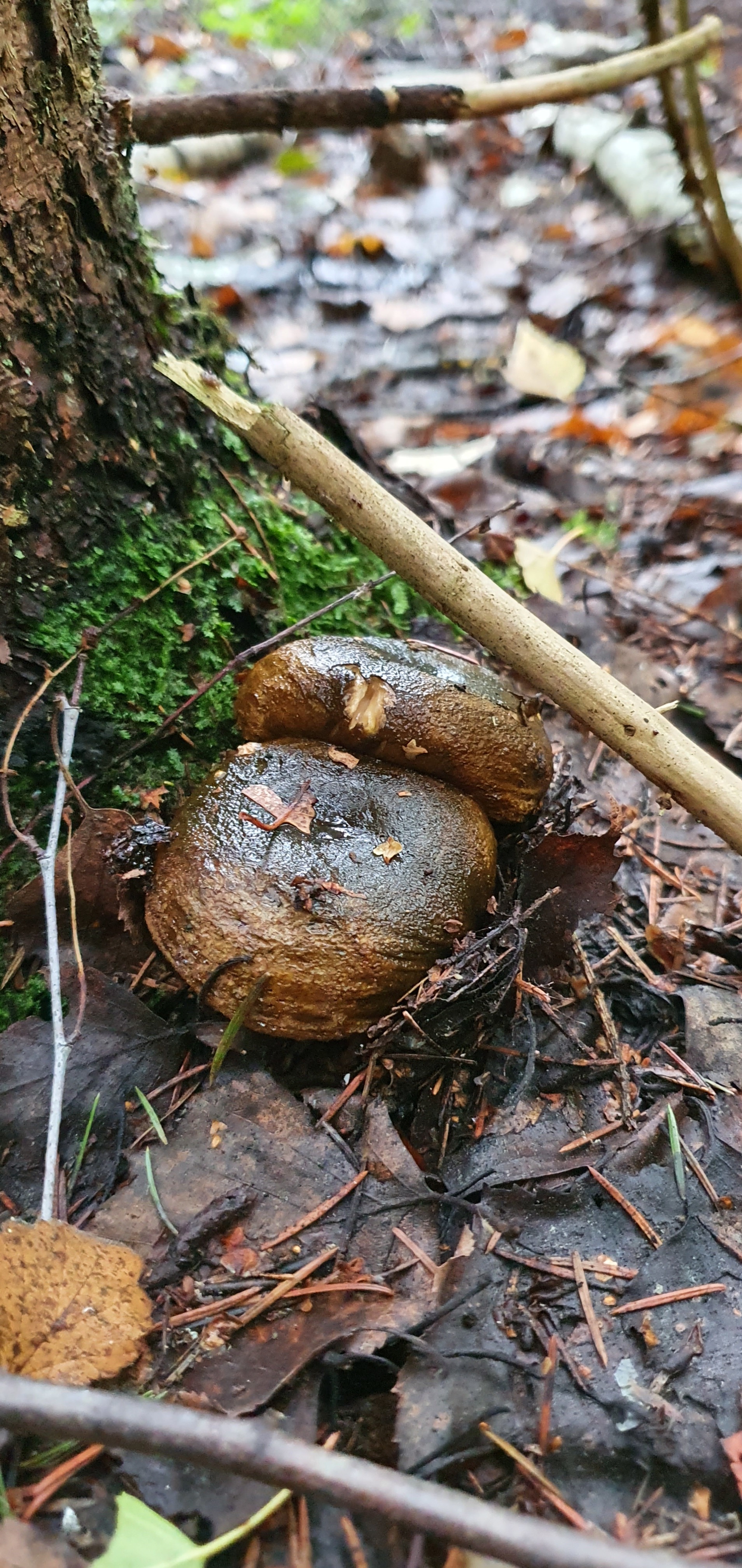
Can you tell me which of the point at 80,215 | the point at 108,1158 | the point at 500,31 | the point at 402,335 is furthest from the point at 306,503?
the point at 500,31

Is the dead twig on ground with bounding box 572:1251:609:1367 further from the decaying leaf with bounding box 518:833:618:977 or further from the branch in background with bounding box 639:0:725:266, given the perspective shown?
the branch in background with bounding box 639:0:725:266

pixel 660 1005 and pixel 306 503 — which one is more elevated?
pixel 306 503

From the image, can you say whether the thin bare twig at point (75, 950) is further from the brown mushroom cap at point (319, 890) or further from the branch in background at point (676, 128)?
the branch in background at point (676, 128)

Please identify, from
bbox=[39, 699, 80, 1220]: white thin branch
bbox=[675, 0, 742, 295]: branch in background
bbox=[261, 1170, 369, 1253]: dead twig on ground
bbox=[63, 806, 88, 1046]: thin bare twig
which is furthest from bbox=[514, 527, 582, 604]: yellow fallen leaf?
bbox=[675, 0, 742, 295]: branch in background

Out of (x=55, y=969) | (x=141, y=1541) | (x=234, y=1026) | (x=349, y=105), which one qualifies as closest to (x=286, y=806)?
(x=234, y=1026)

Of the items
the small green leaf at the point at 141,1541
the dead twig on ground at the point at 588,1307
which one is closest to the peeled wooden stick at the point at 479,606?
the dead twig on ground at the point at 588,1307

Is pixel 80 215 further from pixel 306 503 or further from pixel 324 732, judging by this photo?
pixel 324 732
